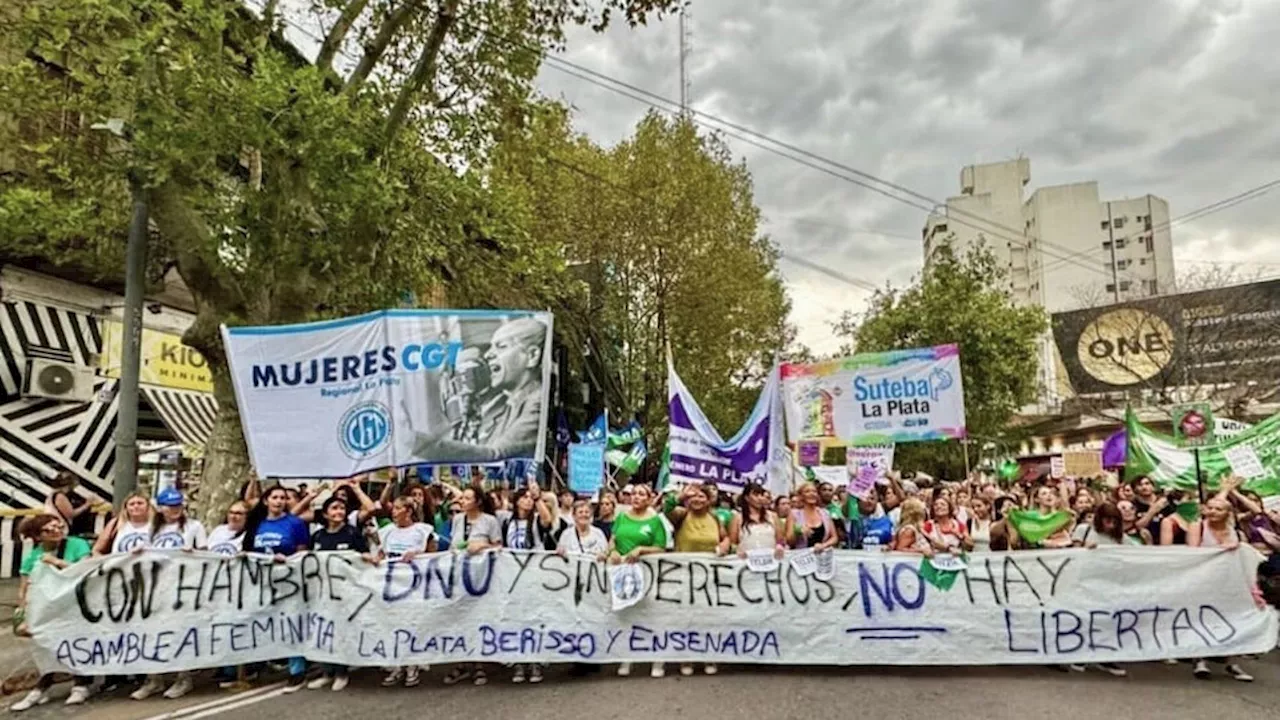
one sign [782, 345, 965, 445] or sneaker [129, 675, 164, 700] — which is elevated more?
one sign [782, 345, 965, 445]

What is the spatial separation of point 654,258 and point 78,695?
18.0m

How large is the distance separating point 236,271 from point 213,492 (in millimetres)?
2822

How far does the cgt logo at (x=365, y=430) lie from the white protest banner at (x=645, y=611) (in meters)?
0.93

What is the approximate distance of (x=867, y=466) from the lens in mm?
13828

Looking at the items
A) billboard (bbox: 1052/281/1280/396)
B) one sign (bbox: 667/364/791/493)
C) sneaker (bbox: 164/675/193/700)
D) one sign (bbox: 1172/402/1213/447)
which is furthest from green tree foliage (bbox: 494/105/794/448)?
billboard (bbox: 1052/281/1280/396)

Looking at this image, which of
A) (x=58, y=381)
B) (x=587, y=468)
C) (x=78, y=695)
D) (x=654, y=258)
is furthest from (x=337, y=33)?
(x=654, y=258)

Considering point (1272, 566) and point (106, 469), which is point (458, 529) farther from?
point (106, 469)

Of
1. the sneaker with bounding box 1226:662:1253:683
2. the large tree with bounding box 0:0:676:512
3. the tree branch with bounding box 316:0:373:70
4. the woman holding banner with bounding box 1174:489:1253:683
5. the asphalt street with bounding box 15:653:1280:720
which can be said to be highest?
the tree branch with bounding box 316:0:373:70

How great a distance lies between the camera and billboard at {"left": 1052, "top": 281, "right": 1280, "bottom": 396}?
2975 cm

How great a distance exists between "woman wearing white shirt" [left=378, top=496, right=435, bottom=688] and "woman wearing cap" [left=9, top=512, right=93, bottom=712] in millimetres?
2241

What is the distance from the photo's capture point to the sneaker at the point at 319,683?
22.6ft

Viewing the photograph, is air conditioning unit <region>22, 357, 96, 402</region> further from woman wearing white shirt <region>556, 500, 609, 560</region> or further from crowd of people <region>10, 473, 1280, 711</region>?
woman wearing white shirt <region>556, 500, 609, 560</region>

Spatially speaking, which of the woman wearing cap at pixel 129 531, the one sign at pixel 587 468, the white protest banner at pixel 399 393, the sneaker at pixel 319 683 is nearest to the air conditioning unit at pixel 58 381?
the woman wearing cap at pixel 129 531

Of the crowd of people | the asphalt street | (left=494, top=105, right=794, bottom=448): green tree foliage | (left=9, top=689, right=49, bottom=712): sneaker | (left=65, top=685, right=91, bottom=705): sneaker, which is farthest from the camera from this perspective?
(left=494, top=105, right=794, bottom=448): green tree foliage
